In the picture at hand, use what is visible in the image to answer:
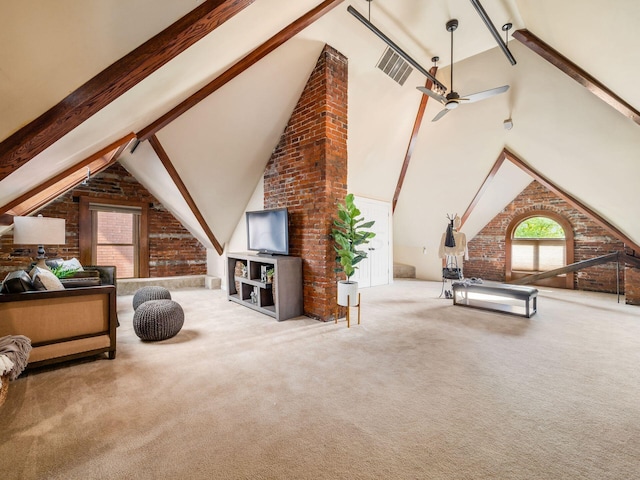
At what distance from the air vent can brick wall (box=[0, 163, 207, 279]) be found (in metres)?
5.51

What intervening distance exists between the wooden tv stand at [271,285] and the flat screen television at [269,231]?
169mm

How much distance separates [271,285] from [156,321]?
1.56 m

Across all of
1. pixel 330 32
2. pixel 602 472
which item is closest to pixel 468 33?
pixel 330 32

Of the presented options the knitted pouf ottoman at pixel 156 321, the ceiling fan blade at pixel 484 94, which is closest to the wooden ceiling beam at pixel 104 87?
the knitted pouf ottoman at pixel 156 321

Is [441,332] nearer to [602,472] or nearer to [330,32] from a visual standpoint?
[602,472]

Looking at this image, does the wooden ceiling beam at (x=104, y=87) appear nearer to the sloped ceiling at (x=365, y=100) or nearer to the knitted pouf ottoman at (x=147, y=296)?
the sloped ceiling at (x=365, y=100)

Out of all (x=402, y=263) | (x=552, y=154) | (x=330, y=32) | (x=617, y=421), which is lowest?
(x=617, y=421)

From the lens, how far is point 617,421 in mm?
1745

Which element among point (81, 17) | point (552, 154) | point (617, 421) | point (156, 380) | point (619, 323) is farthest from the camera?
point (552, 154)

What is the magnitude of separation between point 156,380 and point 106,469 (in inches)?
35.8

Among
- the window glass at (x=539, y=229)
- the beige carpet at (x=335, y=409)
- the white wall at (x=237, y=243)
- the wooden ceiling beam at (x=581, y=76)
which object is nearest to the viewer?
the beige carpet at (x=335, y=409)

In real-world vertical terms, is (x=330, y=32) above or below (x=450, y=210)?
above

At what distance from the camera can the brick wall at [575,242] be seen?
6.02 meters

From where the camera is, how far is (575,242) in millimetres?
6387
